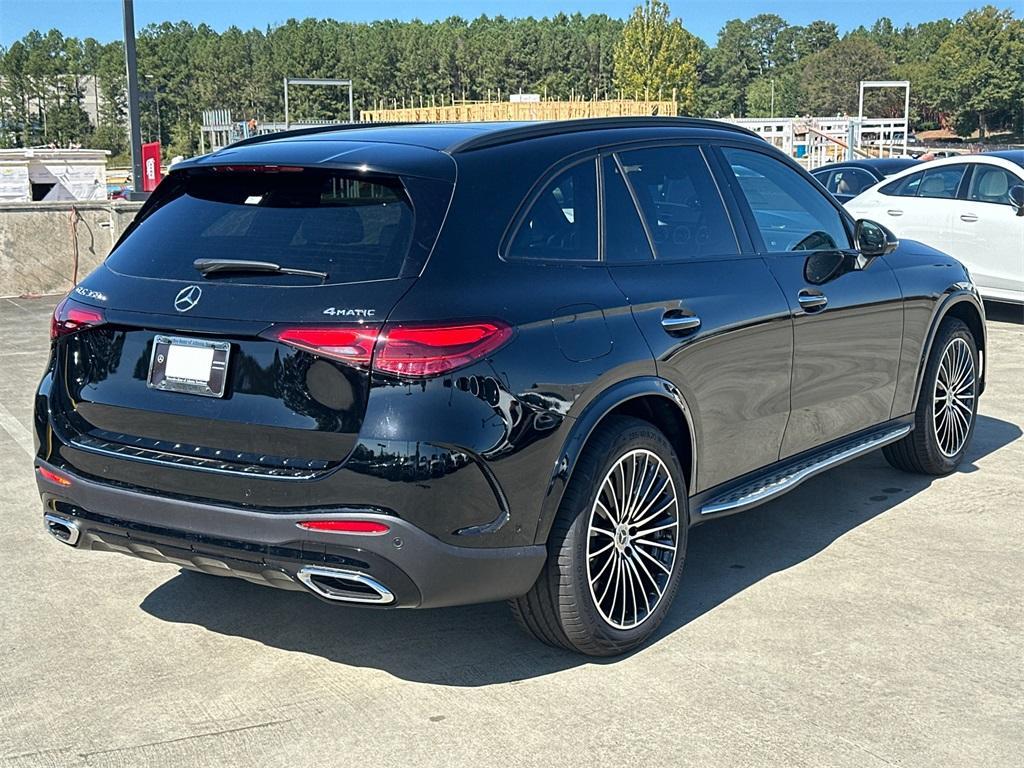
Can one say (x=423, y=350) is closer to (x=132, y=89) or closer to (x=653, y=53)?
(x=132, y=89)

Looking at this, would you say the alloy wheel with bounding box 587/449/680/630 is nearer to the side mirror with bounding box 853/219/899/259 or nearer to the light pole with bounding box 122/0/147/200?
the side mirror with bounding box 853/219/899/259

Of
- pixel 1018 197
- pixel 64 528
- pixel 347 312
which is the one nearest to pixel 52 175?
pixel 1018 197

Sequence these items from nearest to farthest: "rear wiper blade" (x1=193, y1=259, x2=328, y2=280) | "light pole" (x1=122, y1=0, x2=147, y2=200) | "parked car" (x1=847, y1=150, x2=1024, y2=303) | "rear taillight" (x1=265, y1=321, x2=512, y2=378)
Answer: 1. "rear taillight" (x1=265, y1=321, x2=512, y2=378)
2. "rear wiper blade" (x1=193, y1=259, x2=328, y2=280)
3. "parked car" (x1=847, y1=150, x2=1024, y2=303)
4. "light pole" (x1=122, y1=0, x2=147, y2=200)

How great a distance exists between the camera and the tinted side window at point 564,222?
3.99 metres

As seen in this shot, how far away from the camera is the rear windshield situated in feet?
12.2

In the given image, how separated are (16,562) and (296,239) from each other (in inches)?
90.2

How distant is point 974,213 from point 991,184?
1.10ft

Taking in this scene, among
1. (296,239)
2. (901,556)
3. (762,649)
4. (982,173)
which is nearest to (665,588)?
(762,649)

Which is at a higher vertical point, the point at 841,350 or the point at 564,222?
the point at 564,222

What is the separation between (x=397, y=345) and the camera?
352 centimetres

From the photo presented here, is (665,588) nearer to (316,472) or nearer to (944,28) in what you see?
(316,472)

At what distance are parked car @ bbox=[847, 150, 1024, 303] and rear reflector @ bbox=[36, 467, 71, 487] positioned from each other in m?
10.1

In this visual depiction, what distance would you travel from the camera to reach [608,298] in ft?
13.5

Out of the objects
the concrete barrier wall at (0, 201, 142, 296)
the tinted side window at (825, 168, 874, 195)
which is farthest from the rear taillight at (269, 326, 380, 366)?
the tinted side window at (825, 168, 874, 195)
